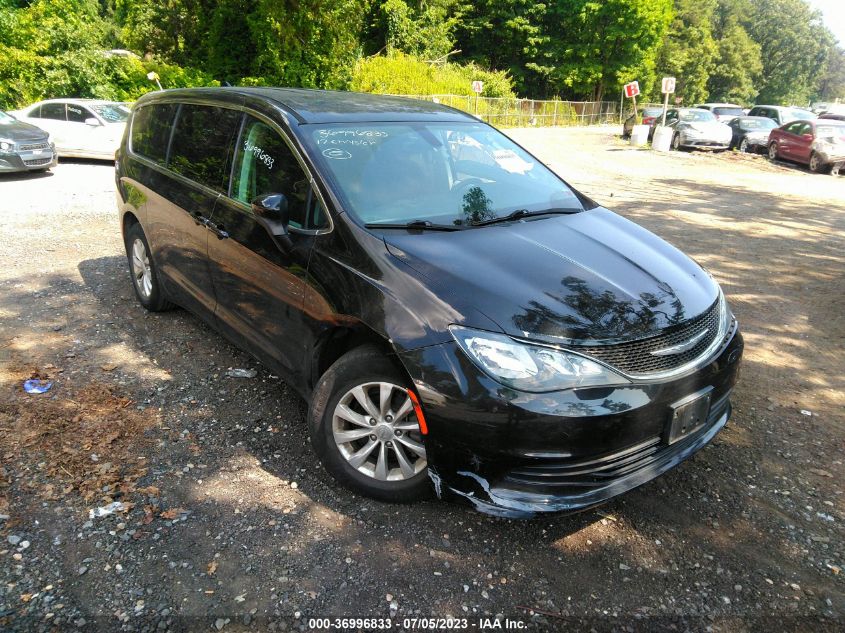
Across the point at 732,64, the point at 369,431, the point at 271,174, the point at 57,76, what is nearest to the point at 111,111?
the point at 57,76

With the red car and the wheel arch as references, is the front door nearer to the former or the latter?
the wheel arch

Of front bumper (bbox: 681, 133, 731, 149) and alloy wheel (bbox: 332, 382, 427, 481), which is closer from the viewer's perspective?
alloy wheel (bbox: 332, 382, 427, 481)

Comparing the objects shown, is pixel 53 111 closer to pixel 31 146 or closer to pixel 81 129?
pixel 81 129

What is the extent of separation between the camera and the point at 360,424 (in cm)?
307

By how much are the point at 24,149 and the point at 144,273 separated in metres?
8.97

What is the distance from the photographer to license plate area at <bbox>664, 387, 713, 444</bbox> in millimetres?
2805

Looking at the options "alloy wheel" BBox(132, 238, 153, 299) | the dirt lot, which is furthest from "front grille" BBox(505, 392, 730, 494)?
"alloy wheel" BBox(132, 238, 153, 299)

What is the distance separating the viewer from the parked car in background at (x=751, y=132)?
2245cm

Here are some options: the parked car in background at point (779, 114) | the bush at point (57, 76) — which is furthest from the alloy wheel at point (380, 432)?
the parked car in background at point (779, 114)

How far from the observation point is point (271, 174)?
12.0 ft

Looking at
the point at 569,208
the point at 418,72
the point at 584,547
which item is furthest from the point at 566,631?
the point at 418,72

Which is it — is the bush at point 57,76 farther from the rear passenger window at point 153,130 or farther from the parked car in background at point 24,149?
the rear passenger window at point 153,130

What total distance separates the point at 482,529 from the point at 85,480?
199 centimetres

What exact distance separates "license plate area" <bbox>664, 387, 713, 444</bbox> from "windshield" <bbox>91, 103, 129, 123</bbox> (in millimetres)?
15150
